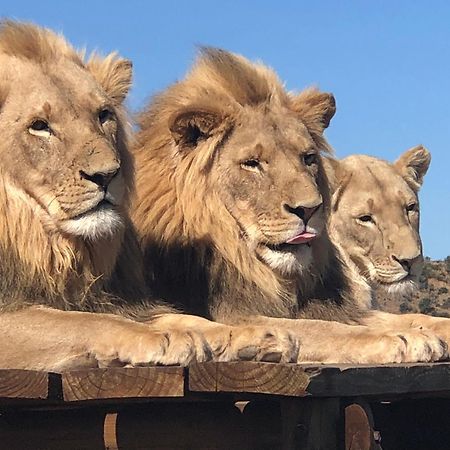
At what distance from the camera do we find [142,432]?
336cm

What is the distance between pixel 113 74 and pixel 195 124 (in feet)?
1.89

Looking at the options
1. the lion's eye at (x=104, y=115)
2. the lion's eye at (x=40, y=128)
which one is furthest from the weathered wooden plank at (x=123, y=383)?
the lion's eye at (x=104, y=115)

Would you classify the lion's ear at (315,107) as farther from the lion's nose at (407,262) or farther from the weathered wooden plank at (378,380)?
the weathered wooden plank at (378,380)

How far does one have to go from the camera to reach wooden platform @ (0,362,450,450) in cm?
300

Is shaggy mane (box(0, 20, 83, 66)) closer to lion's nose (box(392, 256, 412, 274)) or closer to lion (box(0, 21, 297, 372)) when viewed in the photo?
lion (box(0, 21, 297, 372))

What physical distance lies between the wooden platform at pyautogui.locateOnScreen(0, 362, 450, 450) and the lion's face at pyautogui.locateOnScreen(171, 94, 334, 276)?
142 cm

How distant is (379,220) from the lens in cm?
720

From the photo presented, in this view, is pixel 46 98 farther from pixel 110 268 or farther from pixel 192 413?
pixel 192 413

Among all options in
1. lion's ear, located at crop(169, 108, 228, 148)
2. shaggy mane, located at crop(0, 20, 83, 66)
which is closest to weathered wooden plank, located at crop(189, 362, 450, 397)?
shaggy mane, located at crop(0, 20, 83, 66)

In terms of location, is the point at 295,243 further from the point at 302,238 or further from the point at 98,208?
the point at 98,208

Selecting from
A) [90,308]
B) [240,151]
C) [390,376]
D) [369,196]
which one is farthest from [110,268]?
[369,196]

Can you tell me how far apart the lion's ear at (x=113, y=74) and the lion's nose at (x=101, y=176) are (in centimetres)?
72

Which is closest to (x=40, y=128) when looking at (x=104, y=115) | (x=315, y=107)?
(x=104, y=115)

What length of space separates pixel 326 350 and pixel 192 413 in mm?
1050
